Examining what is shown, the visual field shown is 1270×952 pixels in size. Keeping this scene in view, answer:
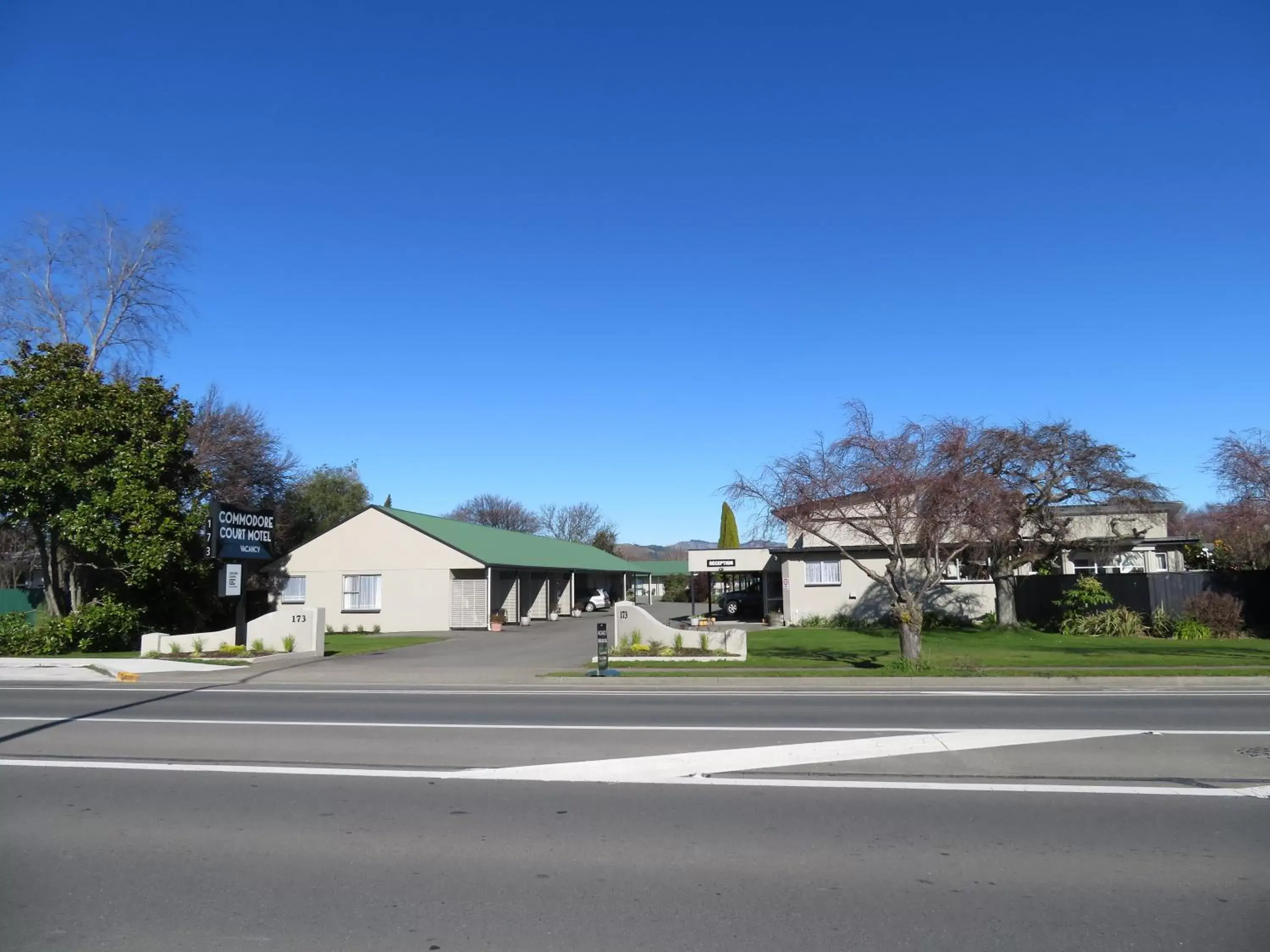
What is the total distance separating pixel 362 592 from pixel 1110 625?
26977mm

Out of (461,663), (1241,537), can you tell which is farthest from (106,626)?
(1241,537)

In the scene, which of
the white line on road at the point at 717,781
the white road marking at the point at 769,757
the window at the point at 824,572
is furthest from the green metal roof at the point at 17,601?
the white road marking at the point at 769,757

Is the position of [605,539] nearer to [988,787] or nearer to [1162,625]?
[1162,625]

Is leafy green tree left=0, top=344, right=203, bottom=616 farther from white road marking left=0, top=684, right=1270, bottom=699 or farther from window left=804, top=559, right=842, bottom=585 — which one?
window left=804, top=559, right=842, bottom=585

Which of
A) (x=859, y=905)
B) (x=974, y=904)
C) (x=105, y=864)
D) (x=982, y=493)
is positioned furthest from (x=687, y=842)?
(x=982, y=493)

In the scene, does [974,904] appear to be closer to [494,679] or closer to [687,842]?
[687,842]

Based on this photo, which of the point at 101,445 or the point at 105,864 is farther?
the point at 101,445

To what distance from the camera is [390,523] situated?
37500 mm

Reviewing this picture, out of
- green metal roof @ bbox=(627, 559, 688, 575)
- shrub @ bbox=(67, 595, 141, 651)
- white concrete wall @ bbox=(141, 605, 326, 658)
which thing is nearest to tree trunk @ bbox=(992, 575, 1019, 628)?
white concrete wall @ bbox=(141, 605, 326, 658)

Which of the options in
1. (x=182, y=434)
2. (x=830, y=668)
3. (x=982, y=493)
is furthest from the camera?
(x=182, y=434)

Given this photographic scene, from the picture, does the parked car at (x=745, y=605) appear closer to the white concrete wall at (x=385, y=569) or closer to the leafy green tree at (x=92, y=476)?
the white concrete wall at (x=385, y=569)

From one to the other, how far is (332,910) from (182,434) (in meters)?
27.4

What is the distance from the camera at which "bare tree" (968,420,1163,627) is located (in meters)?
28.0

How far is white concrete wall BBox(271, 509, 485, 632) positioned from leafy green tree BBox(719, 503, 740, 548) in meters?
28.8
